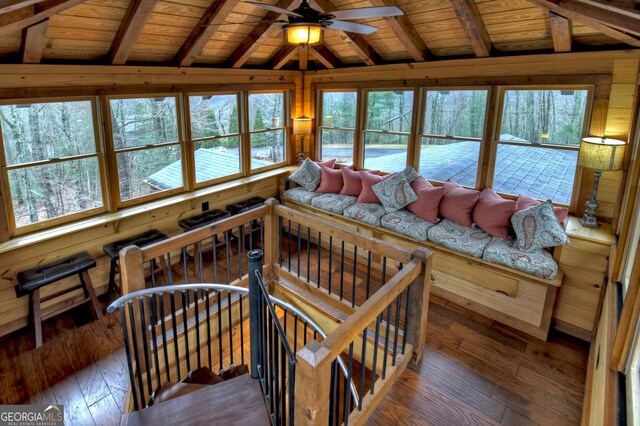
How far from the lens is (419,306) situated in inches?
105

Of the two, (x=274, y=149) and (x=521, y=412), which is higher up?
(x=274, y=149)

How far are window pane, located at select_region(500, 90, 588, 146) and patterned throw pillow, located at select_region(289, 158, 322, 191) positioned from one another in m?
2.42

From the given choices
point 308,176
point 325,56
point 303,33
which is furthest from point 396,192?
point 303,33

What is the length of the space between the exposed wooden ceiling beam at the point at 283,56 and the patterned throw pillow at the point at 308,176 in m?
1.47

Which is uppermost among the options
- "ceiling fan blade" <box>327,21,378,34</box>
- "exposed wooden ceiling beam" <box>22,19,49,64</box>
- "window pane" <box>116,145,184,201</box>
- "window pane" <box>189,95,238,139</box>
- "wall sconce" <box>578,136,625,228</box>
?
"ceiling fan blade" <box>327,21,378,34</box>

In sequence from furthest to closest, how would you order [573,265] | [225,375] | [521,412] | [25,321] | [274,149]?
[274,149] → [25,321] → [573,265] → [225,375] → [521,412]

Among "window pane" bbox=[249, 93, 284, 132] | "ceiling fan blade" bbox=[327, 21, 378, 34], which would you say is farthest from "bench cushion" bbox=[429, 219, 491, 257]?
"window pane" bbox=[249, 93, 284, 132]

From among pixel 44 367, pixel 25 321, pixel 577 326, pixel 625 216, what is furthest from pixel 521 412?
pixel 25 321

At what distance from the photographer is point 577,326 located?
350 centimetres

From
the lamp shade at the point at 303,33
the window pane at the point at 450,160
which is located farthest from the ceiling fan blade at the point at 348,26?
the window pane at the point at 450,160

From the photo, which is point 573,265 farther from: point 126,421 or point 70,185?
point 70,185

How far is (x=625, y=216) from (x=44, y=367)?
15.6ft

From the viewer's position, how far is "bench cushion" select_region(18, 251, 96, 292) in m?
3.48

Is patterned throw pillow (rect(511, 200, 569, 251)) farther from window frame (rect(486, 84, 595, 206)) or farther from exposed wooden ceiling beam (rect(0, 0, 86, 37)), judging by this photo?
exposed wooden ceiling beam (rect(0, 0, 86, 37))
